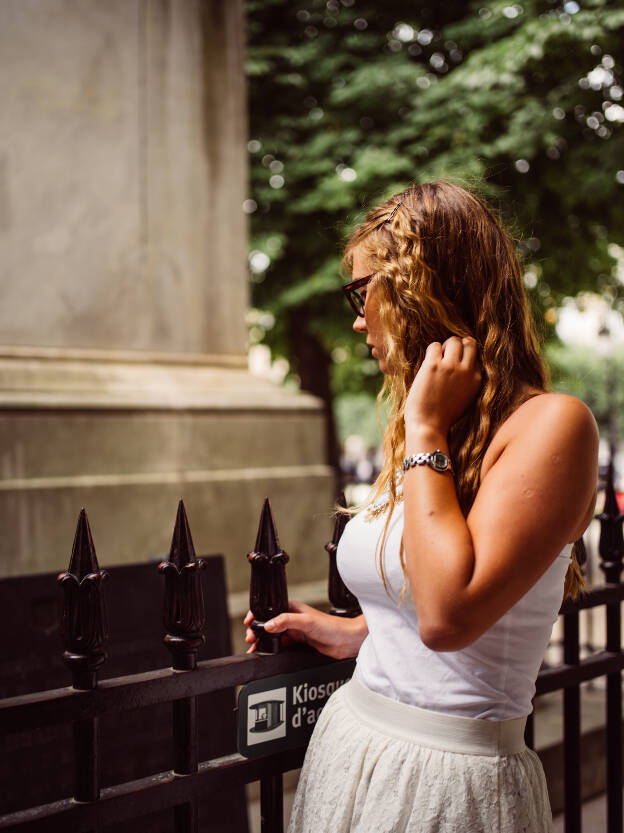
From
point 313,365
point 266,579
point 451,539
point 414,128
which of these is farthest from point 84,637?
point 313,365

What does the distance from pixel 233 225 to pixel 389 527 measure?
4001 mm

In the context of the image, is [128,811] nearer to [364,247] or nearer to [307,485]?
[364,247]

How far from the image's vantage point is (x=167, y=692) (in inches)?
73.2

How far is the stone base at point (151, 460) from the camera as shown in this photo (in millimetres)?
4262

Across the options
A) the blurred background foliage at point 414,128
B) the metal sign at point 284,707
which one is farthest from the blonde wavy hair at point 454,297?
the blurred background foliage at point 414,128

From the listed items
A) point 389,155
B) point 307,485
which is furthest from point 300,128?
point 307,485

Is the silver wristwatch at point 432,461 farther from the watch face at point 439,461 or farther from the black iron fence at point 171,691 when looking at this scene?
the black iron fence at point 171,691

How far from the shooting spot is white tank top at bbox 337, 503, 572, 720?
1.62 meters

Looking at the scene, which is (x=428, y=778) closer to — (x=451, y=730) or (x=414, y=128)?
(x=451, y=730)

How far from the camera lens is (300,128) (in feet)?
40.5

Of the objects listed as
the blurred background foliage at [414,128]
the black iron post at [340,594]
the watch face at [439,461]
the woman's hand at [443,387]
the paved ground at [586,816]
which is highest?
the blurred background foliage at [414,128]

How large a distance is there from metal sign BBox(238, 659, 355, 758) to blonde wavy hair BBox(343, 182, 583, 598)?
53 centimetres

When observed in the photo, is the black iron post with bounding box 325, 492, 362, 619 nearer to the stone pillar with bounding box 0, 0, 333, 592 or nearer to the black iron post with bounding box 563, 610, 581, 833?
the black iron post with bounding box 563, 610, 581, 833

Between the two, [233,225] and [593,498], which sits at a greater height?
[233,225]
